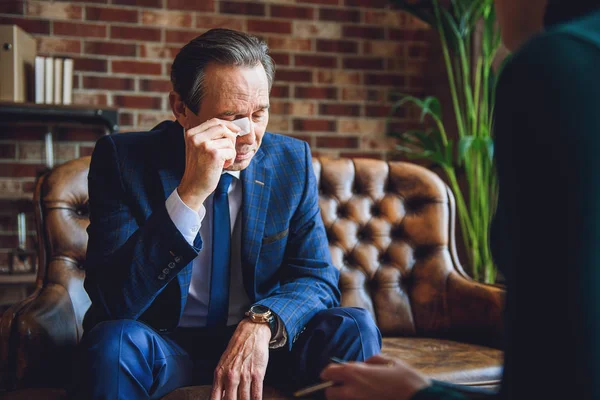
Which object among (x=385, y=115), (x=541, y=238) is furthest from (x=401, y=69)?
(x=541, y=238)

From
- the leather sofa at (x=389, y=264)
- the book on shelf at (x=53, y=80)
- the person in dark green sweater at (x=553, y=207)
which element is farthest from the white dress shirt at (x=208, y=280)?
the book on shelf at (x=53, y=80)

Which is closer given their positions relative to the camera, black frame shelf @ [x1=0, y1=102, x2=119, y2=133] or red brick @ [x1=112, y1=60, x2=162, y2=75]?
black frame shelf @ [x1=0, y1=102, x2=119, y2=133]

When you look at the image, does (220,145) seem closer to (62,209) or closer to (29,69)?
(62,209)

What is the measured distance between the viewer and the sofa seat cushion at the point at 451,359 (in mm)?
1628

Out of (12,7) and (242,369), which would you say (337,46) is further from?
(242,369)

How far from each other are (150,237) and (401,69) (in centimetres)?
236

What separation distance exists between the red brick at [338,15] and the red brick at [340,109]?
44cm

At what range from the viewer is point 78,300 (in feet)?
5.83

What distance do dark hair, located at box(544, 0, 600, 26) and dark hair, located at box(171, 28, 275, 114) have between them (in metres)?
1.02

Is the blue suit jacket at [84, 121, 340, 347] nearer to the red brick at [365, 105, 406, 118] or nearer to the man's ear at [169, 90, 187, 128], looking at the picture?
the man's ear at [169, 90, 187, 128]

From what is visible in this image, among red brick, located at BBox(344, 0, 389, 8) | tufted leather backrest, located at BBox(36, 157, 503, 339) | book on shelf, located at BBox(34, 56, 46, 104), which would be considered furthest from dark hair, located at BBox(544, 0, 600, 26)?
red brick, located at BBox(344, 0, 389, 8)

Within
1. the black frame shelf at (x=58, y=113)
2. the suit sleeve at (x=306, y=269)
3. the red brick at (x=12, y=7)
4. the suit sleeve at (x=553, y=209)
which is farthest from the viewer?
the red brick at (x=12, y=7)

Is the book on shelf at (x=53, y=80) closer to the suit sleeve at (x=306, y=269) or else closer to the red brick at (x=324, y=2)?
the red brick at (x=324, y=2)

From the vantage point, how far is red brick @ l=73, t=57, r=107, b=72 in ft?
9.76
